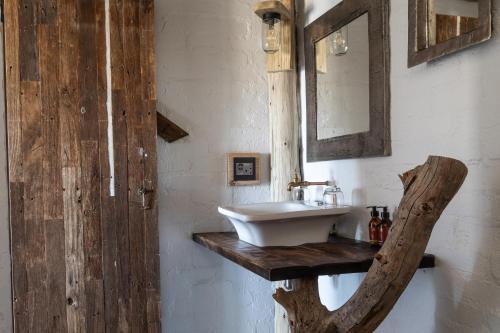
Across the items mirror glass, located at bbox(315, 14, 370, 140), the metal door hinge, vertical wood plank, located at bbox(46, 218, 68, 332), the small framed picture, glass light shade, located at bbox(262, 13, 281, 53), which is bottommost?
vertical wood plank, located at bbox(46, 218, 68, 332)

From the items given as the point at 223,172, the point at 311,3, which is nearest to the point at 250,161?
the point at 223,172

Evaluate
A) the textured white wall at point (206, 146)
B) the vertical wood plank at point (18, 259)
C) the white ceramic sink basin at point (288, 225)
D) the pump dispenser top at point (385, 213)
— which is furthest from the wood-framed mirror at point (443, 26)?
the vertical wood plank at point (18, 259)

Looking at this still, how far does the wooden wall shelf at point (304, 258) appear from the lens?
4.66ft

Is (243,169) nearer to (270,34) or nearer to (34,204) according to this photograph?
(270,34)

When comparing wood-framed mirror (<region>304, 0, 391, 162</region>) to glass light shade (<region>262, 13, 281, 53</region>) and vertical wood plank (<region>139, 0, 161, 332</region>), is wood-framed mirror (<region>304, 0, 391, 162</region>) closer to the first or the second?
glass light shade (<region>262, 13, 281, 53</region>)

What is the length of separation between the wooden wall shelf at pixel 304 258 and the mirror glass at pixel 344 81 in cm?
47

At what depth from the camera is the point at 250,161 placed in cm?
242

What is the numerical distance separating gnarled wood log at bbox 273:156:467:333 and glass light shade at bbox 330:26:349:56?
34.9 inches

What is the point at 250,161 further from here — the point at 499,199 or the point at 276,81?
the point at 499,199

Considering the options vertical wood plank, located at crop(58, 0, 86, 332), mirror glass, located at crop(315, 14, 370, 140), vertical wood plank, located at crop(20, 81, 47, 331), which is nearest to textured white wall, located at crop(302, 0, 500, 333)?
mirror glass, located at crop(315, 14, 370, 140)

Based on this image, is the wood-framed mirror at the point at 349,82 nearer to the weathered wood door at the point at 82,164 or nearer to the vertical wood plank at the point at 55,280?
the weathered wood door at the point at 82,164

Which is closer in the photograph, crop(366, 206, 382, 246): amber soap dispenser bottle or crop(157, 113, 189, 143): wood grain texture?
crop(366, 206, 382, 246): amber soap dispenser bottle

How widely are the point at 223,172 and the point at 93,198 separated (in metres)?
0.63

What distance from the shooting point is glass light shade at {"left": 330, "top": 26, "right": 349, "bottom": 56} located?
1994 mm
